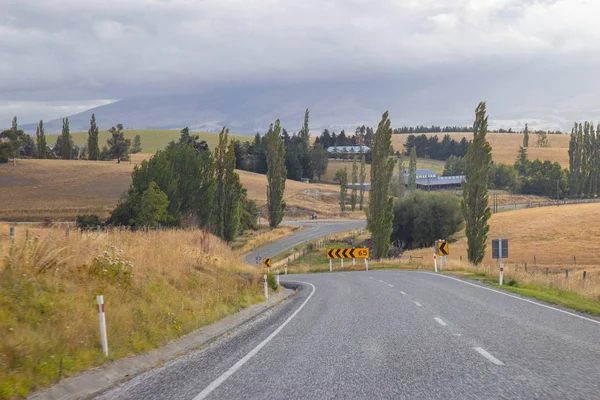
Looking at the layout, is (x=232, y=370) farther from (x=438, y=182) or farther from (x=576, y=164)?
(x=438, y=182)

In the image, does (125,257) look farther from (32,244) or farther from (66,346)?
(66,346)

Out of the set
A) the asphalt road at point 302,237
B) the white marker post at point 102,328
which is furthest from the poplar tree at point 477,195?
the white marker post at point 102,328

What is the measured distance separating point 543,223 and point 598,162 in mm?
45596

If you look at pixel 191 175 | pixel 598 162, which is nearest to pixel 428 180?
pixel 598 162

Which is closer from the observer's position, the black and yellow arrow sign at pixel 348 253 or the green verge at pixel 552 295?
the green verge at pixel 552 295

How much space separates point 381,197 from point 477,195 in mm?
10281

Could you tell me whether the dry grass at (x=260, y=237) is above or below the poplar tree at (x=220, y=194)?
below

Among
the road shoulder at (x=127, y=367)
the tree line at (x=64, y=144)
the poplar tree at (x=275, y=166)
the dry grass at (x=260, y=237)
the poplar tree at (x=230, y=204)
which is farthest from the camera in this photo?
the tree line at (x=64, y=144)

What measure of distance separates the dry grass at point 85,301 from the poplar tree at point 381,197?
40.9 m

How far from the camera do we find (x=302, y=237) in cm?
9044

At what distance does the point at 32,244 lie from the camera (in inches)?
Result: 516

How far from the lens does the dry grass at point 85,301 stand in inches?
371

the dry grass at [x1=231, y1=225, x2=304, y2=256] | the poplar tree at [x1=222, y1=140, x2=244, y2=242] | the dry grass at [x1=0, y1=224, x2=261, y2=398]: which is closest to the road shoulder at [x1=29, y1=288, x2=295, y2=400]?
the dry grass at [x1=0, y1=224, x2=261, y2=398]

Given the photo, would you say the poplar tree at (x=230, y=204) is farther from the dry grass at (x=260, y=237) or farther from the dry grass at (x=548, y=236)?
the dry grass at (x=548, y=236)
